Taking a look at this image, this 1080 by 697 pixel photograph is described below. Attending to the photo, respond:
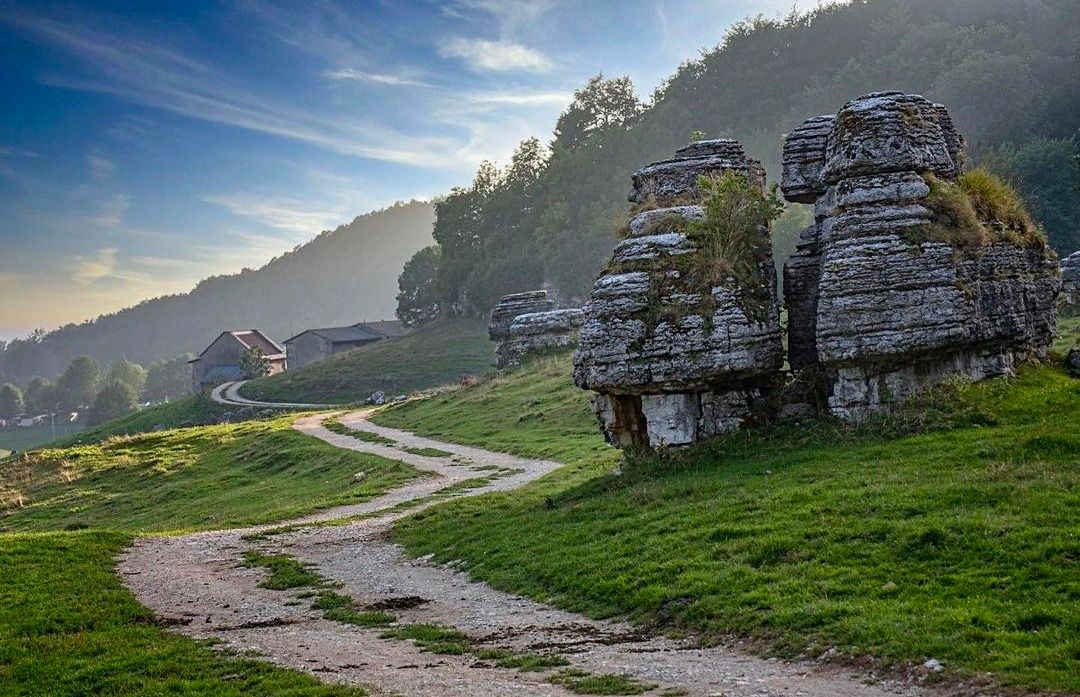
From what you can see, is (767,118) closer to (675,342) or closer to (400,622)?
(675,342)

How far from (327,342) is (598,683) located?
4695 inches

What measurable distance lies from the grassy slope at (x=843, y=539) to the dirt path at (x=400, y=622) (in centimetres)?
69

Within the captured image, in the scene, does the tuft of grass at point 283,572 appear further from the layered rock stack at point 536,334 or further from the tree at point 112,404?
the tree at point 112,404

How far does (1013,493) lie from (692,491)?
640cm

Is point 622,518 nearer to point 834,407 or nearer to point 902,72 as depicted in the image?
point 834,407

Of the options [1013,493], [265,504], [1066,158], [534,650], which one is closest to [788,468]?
[1013,493]

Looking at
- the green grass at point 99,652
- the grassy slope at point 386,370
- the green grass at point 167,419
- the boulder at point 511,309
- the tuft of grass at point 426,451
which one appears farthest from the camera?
the grassy slope at point 386,370

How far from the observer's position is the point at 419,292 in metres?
138

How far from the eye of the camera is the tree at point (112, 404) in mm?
159875

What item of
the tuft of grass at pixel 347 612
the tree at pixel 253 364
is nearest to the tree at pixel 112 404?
the tree at pixel 253 364

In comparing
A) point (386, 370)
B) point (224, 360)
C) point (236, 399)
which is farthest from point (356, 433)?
point (224, 360)

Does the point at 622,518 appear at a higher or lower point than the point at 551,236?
lower

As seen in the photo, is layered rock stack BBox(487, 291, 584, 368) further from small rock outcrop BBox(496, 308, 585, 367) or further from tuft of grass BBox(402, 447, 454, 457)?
tuft of grass BBox(402, 447, 454, 457)

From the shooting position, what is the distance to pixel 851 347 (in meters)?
21.3
